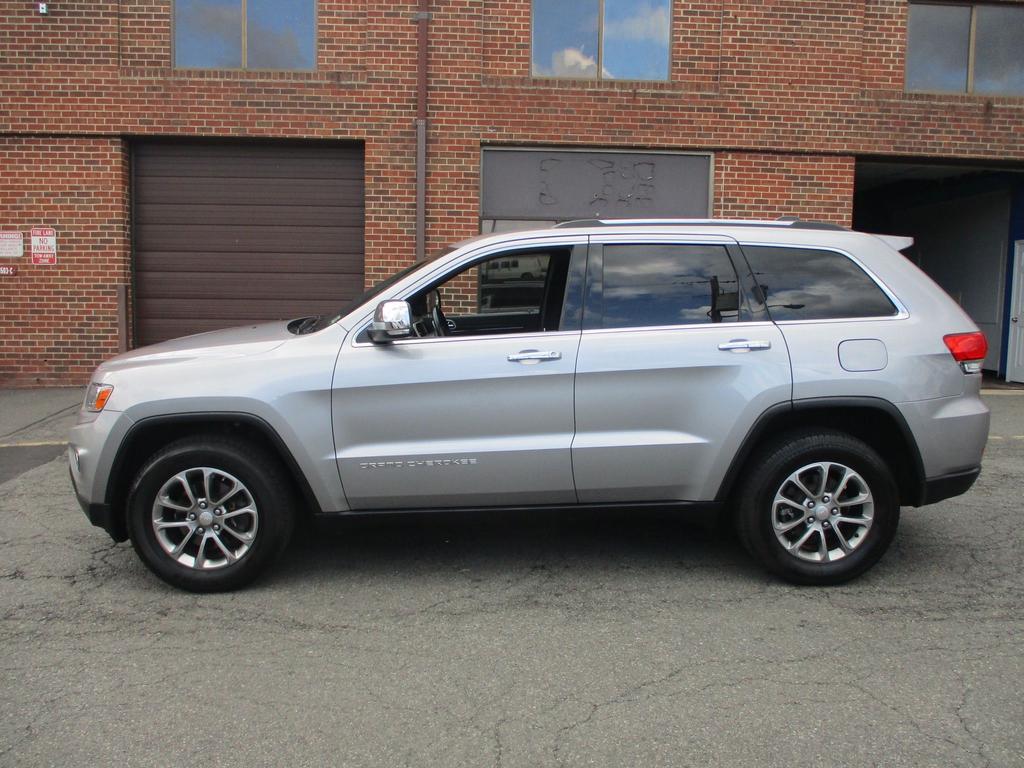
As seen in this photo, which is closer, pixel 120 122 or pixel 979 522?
pixel 979 522

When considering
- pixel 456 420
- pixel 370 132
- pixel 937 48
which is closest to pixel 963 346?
pixel 456 420

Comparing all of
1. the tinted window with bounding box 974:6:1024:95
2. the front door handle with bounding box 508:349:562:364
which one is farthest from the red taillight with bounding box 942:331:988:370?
the tinted window with bounding box 974:6:1024:95

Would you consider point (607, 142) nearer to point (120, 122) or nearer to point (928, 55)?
point (928, 55)

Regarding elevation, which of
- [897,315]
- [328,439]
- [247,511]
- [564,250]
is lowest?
[247,511]

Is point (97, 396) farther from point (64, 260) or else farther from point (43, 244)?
point (43, 244)

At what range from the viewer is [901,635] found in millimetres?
4102

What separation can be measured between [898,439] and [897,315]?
64 cm

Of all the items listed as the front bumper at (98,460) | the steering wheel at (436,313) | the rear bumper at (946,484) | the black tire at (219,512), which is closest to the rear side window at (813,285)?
the rear bumper at (946,484)

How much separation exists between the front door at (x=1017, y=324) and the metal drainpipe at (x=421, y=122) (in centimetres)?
856

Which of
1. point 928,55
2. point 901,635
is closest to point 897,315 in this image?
point 901,635

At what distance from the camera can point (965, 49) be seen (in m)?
11.6

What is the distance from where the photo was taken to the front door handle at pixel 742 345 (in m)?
4.56

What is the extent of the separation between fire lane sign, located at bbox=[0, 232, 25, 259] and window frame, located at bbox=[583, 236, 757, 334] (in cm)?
874

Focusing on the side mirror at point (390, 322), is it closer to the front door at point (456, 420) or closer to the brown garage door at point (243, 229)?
the front door at point (456, 420)
